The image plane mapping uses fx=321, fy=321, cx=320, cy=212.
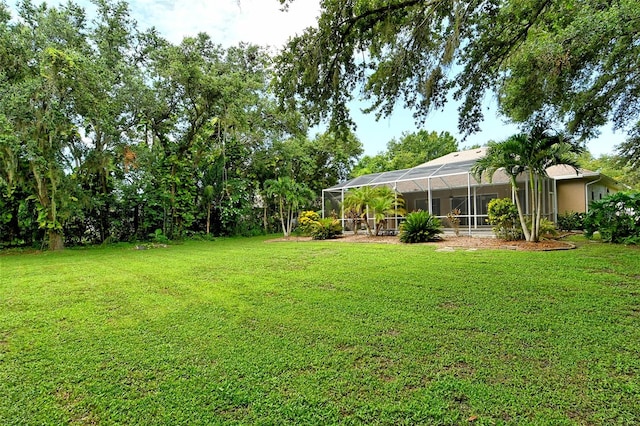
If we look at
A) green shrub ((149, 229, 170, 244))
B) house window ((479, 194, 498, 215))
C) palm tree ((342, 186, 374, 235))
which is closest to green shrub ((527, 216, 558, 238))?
palm tree ((342, 186, 374, 235))

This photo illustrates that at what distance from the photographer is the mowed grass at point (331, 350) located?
1812mm

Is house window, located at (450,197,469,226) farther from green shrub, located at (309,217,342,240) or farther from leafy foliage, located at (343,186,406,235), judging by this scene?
green shrub, located at (309,217,342,240)

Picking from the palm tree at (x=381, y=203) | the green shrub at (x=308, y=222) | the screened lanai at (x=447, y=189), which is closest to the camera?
the palm tree at (x=381, y=203)

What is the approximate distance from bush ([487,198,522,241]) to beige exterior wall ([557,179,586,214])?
234 inches

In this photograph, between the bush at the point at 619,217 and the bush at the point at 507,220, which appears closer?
the bush at the point at 619,217

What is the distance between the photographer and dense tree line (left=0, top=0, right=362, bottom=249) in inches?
349

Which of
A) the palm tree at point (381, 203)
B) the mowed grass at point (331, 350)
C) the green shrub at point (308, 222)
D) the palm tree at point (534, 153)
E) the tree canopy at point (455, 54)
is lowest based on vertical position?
the mowed grass at point (331, 350)

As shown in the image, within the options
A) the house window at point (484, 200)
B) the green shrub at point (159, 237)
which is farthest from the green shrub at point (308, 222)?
the house window at point (484, 200)

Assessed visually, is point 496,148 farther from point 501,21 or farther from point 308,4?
point 308,4

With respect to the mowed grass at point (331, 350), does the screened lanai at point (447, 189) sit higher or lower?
higher

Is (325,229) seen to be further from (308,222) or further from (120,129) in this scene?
(120,129)

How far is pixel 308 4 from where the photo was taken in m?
4.59

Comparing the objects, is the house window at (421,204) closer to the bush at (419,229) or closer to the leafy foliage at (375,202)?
the leafy foliage at (375,202)

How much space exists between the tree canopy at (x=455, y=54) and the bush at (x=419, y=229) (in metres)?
4.21
